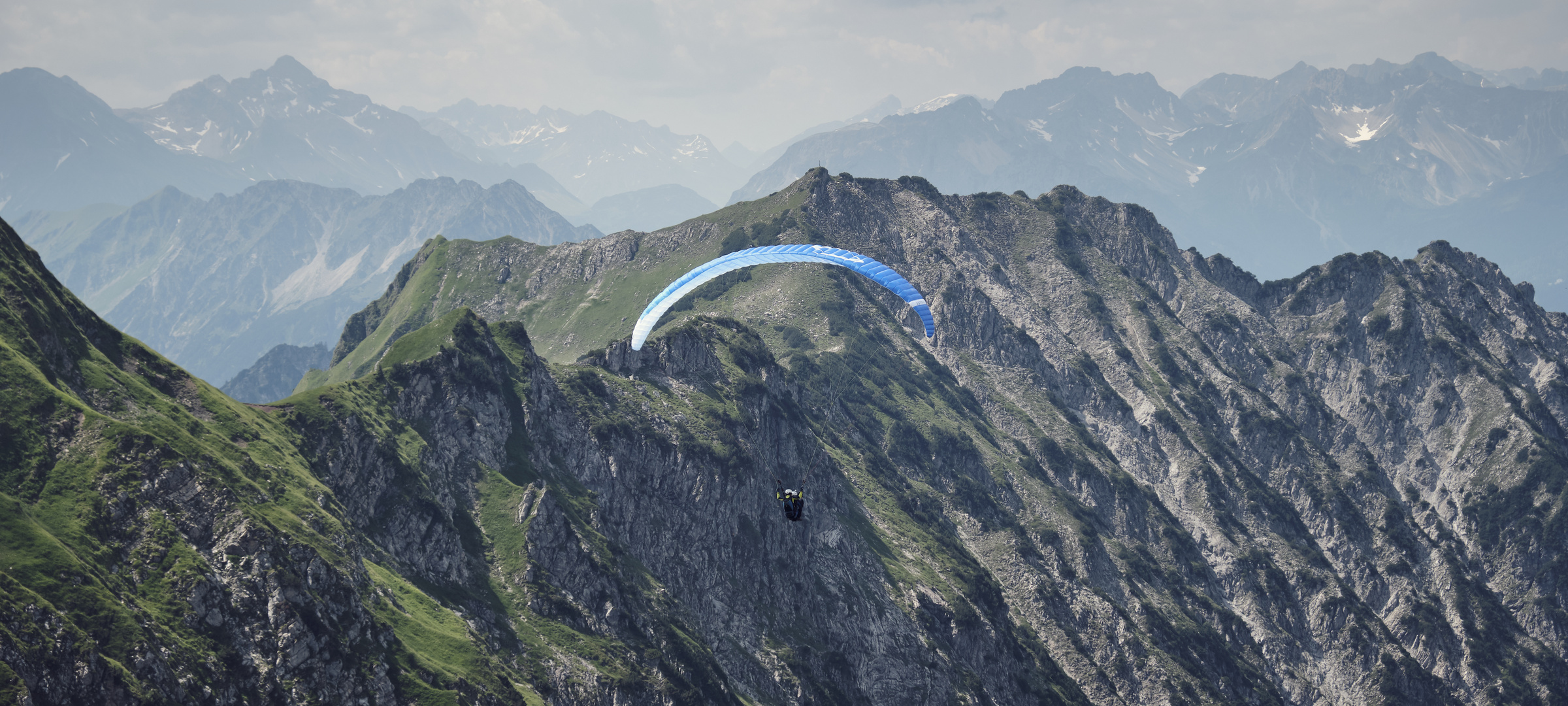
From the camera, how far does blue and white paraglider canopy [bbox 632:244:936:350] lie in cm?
9794

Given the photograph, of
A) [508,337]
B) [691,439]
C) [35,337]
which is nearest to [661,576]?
[691,439]

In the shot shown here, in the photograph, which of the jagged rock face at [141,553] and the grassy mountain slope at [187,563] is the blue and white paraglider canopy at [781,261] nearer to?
the grassy mountain slope at [187,563]

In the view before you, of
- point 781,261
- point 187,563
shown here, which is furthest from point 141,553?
point 781,261

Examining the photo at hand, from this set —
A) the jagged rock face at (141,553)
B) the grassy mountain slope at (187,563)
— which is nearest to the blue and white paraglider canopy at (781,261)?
the grassy mountain slope at (187,563)

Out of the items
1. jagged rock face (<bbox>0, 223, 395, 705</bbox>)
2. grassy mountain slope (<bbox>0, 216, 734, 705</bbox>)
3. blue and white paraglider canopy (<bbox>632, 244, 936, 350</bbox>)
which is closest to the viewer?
jagged rock face (<bbox>0, 223, 395, 705</bbox>)

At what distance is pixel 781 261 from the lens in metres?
100

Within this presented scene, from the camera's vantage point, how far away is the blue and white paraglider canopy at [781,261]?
97938 millimetres

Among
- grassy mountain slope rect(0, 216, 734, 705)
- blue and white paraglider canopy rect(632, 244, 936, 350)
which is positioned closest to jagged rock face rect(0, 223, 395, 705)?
grassy mountain slope rect(0, 216, 734, 705)

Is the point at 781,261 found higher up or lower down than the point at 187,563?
higher up

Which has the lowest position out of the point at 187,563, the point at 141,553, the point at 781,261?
the point at 141,553

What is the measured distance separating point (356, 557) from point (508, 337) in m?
64.3

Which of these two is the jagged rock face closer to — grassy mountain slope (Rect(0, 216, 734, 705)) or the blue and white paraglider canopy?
grassy mountain slope (Rect(0, 216, 734, 705))

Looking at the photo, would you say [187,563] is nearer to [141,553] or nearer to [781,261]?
[141,553]

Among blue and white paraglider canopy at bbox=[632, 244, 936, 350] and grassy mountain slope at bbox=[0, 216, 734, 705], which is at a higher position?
blue and white paraglider canopy at bbox=[632, 244, 936, 350]
